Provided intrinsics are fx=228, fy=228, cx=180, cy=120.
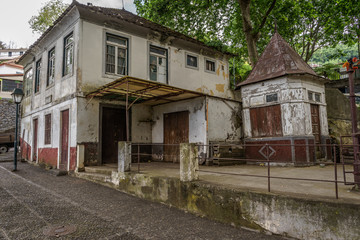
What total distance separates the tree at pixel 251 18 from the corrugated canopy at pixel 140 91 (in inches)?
230

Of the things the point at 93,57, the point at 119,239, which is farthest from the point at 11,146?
the point at 119,239

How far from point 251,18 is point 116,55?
10.3 meters

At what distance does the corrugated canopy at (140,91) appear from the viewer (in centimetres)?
720

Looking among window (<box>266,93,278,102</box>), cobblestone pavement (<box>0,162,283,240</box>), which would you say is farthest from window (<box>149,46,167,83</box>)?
cobblestone pavement (<box>0,162,283,240</box>)

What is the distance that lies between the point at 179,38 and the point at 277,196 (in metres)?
9.97

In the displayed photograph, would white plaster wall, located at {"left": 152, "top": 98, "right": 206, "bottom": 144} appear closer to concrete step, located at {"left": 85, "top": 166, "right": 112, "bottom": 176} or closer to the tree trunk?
concrete step, located at {"left": 85, "top": 166, "right": 112, "bottom": 176}

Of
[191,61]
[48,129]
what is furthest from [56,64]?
[191,61]

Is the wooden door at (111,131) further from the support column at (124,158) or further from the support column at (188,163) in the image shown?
the support column at (188,163)

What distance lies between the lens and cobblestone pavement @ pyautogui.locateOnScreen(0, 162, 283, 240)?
12.8 ft

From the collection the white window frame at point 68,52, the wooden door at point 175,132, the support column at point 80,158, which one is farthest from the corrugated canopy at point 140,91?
the support column at point 80,158

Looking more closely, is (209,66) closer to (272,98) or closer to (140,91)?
(272,98)

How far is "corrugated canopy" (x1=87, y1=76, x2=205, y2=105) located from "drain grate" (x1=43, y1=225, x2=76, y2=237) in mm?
3879

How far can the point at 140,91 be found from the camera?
8.59 metres

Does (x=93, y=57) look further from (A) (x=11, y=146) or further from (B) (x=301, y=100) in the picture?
(A) (x=11, y=146)
